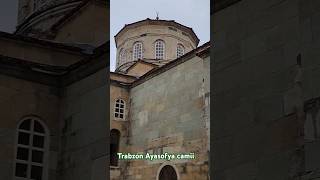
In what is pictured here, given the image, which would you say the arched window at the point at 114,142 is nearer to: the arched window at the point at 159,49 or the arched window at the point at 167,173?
the arched window at the point at 167,173

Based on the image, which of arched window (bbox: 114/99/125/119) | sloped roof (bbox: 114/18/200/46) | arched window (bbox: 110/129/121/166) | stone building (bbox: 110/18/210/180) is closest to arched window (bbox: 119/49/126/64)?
sloped roof (bbox: 114/18/200/46)

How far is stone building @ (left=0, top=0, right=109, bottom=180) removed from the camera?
1012cm

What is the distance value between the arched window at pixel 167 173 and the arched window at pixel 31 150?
436 inches

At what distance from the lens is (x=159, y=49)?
3031 centimetres

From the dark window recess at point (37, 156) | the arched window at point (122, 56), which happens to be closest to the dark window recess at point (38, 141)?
the dark window recess at point (37, 156)

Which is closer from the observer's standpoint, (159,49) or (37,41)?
(37,41)

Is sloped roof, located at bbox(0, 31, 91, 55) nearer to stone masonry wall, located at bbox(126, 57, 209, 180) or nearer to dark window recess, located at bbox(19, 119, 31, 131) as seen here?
dark window recess, located at bbox(19, 119, 31, 131)

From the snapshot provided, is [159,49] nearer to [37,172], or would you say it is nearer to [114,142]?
[114,142]

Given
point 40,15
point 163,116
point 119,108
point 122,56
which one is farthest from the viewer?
point 122,56
